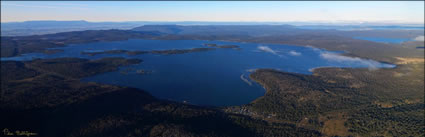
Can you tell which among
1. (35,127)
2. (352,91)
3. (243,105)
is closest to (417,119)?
(352,91)

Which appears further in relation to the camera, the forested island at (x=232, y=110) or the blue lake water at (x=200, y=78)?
the blue lake water at (x=200, y=78)

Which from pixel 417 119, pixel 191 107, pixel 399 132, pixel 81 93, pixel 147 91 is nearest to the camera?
pixel 399 132

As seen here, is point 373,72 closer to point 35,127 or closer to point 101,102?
point 101,102

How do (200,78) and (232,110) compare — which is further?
(200,78)

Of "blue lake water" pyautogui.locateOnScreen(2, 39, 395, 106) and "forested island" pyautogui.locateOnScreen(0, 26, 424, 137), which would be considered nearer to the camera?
"forested island" pyautogui.locateOnScreen(0, 26, 424, 137)

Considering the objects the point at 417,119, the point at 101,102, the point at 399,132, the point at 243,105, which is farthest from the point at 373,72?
the point at 101,102

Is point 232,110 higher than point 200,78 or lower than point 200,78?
lower

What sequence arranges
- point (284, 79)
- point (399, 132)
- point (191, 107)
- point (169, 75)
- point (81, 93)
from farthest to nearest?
point (169, 75) < point (284, 79) < point (81, 93) < point (191, 107) < point (399, 132)

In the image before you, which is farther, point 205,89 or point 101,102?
point 205,89

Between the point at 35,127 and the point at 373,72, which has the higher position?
the point at 373,72

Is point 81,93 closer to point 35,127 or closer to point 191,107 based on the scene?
point 35,127
